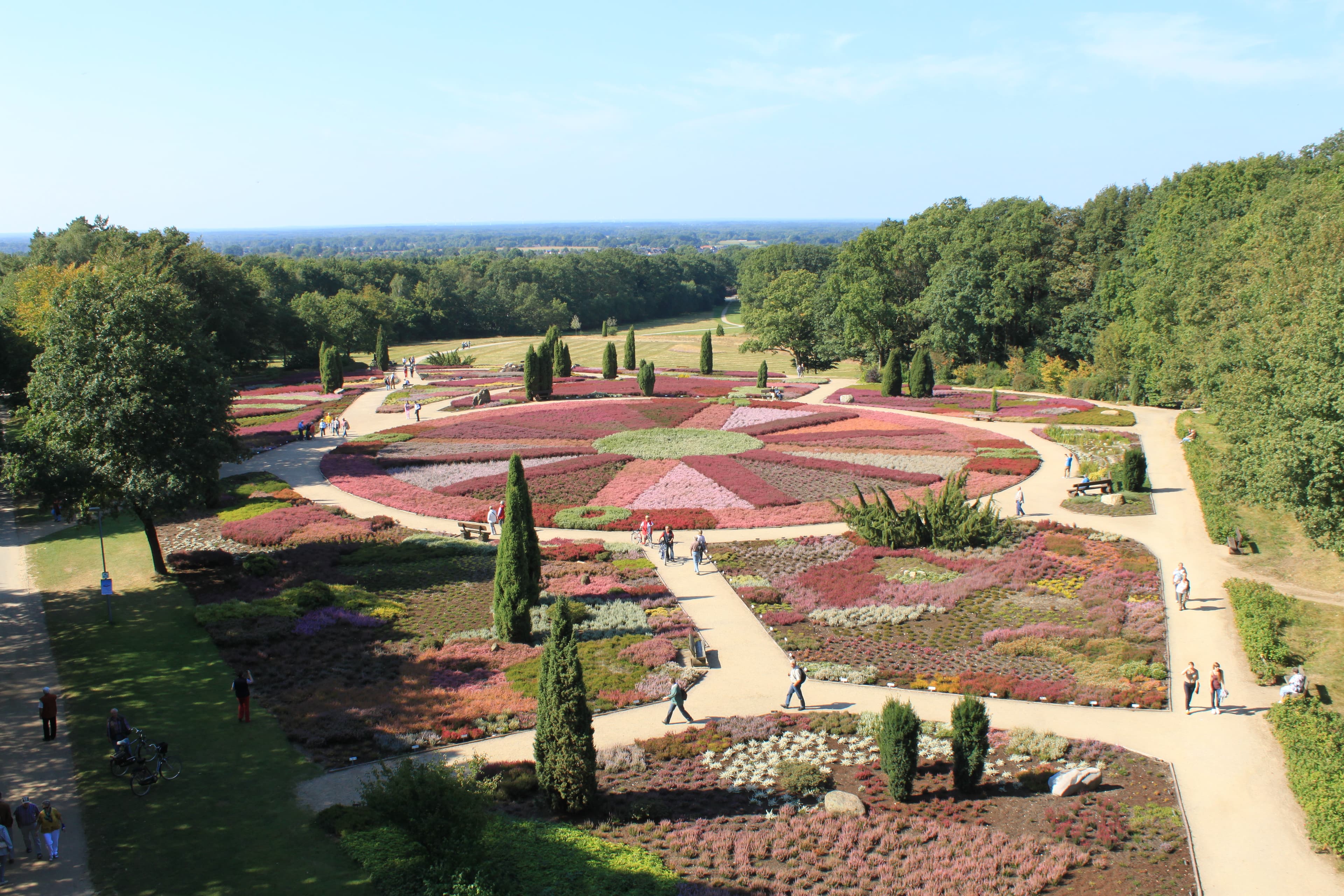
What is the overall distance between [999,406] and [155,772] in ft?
172

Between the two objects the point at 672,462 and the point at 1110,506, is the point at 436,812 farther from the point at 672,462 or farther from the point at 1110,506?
the point at 672,462

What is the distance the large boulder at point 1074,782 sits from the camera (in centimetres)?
1531

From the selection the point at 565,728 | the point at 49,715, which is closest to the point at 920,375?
the point at 565,728

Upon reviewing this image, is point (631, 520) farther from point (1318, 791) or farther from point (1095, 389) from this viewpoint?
point (1095, 389)

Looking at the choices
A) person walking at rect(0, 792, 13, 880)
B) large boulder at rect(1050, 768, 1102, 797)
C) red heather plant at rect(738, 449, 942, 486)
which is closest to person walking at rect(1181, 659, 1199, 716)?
large boulder at rect(1050, 768, 1102, 797)

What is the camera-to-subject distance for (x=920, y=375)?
61.2 metres

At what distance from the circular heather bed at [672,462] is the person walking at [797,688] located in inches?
542

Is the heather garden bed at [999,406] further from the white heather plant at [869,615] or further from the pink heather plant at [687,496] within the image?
the white heather plant at [869,615]

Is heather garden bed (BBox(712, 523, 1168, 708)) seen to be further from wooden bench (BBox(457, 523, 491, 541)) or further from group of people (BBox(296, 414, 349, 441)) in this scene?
group of people (BBox(296, 414, 349, 441))

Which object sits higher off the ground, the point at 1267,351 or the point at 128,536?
the point at 1267,351

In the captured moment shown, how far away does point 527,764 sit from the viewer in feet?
53.2

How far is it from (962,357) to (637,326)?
6485 cm

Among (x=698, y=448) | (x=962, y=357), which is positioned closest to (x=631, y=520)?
(x=698, y=448)

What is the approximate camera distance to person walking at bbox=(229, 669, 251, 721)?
17.8 m
